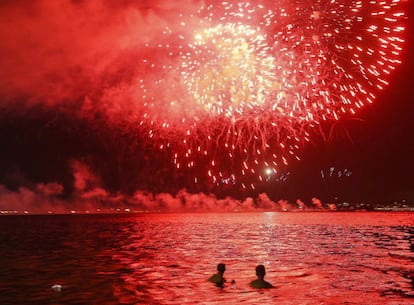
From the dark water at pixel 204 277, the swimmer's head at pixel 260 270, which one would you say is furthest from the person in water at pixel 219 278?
the swimmer's head at pixel 260 270

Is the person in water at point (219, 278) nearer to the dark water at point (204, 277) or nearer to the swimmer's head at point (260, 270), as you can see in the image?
the dark water at point (204, 277)

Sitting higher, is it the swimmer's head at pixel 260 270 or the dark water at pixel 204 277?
the swimmer's head at pixel 260 270

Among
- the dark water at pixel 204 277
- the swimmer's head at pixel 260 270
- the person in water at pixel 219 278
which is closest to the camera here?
the dark water at pixel 204 277

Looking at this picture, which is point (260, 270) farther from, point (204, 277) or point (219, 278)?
point (204, 277)

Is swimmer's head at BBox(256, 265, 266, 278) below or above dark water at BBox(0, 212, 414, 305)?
above

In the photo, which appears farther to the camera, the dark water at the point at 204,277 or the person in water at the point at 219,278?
the person in water at the point at 219,278

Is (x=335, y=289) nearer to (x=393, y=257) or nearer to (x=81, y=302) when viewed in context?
(x=81, y=302)

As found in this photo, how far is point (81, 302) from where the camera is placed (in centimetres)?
2631

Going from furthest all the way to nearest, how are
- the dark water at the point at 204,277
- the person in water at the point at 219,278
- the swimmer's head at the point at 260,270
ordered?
the person in water at the point at 219,278
the swimmer's head at the point at 260,270
the dark water at the point at 204,277

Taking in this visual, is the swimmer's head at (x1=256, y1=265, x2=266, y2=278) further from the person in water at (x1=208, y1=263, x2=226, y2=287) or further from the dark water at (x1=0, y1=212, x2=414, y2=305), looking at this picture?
the person in water at (x1=208, y1=263, x2=226, y2=287)

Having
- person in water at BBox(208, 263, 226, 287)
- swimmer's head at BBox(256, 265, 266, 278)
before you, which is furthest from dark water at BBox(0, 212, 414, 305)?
swimmer's head at BBox(256, 265, 266, 278)

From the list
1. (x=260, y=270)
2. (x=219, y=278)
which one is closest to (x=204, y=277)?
(x=219, y=278)

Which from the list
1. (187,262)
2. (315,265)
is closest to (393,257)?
(315,265)

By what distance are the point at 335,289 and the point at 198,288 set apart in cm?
774
